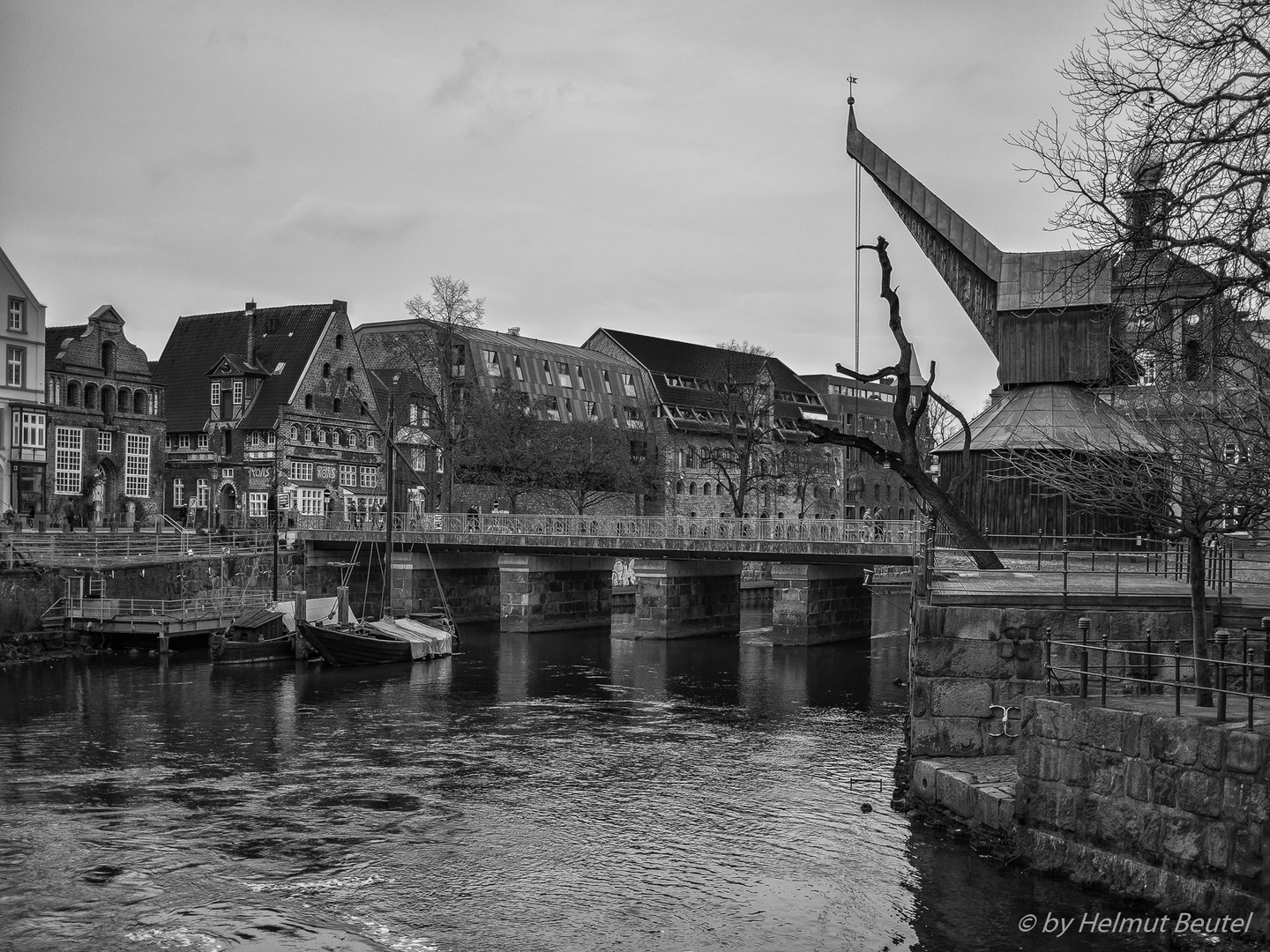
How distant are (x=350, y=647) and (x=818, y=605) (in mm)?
17820

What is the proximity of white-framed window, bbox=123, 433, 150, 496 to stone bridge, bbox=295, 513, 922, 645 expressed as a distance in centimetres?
981

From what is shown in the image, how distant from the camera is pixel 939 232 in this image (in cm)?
3478

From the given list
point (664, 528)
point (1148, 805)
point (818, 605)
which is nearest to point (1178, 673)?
point (1148, 805)

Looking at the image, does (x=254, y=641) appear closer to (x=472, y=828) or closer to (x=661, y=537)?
(x=661, y=537)

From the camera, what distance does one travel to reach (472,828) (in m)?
20.2

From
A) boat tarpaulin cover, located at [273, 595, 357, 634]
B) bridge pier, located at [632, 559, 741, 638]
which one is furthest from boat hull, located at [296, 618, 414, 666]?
bridge pier, located at [632, 559, 741, 638]

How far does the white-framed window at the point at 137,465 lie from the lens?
221 feet

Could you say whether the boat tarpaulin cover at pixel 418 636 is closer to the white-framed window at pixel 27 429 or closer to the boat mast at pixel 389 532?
the boat mast at pixel 389 532

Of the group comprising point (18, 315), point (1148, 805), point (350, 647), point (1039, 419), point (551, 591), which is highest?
point (18, 315)

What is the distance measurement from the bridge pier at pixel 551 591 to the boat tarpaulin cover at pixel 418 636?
885cm

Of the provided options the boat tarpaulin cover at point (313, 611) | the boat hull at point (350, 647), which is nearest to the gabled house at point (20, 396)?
the boat tarpaulin cover at point (313, 611)

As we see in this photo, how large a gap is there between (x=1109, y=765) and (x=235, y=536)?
163 feet

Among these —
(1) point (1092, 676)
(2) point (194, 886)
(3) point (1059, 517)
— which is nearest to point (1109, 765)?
(1) point (1092, 676)

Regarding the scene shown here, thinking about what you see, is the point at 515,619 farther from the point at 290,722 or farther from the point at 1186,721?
the point at 1186,721
